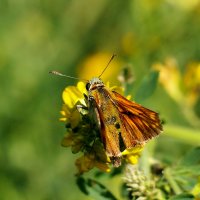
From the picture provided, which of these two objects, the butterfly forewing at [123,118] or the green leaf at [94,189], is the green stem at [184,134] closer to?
the green leaf at [94,189]

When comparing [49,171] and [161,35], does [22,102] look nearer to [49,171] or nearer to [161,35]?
[49,171]

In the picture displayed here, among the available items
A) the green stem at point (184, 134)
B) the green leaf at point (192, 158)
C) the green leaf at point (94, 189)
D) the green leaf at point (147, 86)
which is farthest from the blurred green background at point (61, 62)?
the green leaf at point (94, 189)

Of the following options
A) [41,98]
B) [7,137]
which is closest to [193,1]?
[41,98]

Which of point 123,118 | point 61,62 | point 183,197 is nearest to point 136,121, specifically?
point 123,118

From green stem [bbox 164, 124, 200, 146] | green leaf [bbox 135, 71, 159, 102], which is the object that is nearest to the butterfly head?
green leaf [bbox 135, 71, 159, 102]

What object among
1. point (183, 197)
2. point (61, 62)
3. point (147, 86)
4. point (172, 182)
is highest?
point (61, 62)

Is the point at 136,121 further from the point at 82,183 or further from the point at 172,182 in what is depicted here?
the point at 82,183
